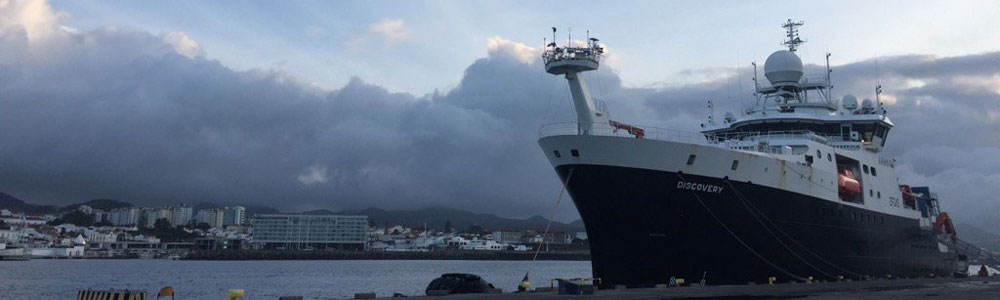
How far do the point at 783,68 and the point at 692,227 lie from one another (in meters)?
20.4

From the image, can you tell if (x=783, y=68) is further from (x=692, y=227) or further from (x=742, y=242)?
(x=692, y=227)

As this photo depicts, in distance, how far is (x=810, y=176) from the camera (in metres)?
36.4

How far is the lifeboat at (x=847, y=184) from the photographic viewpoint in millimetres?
39312

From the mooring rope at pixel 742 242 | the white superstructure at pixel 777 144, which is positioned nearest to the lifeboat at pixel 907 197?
the white superstructure at pixel 777 144

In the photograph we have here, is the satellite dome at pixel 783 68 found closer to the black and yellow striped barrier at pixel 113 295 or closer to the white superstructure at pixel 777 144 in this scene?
the white superstructure at pixel 777 144

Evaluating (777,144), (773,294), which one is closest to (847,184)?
(777,144)

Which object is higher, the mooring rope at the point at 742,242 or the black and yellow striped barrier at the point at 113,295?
the mooring rope at the point at 742,242

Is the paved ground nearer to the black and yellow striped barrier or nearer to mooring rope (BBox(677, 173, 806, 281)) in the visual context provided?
mooring rope (BBox(677, 173, 806, 281))

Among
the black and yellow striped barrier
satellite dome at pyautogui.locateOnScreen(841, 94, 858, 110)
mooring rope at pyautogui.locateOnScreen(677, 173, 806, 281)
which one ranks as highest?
satellite dome at pyautogui.locateOnScreen(841, 94, 858, 110)

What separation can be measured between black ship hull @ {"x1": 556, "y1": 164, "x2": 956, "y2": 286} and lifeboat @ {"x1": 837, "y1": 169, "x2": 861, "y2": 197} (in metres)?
3.03

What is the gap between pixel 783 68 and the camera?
47.6 metres

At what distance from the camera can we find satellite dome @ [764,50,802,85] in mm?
47562

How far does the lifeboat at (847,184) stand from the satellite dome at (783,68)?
A: 29.4 feet

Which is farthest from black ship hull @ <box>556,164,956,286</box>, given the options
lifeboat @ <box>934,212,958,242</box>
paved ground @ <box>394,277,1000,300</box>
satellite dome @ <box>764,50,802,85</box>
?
lifeboat @ <box>934,212,958,242</box>
